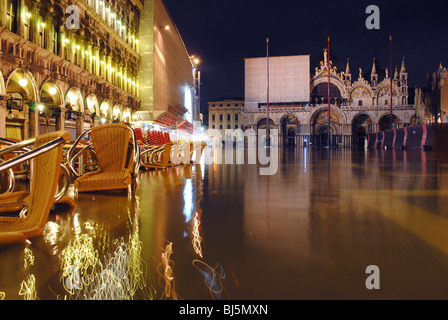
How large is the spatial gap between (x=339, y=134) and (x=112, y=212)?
67.3 meters

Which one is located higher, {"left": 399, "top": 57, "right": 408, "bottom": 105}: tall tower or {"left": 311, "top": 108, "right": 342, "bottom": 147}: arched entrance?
{"left": 399, "top": 57, "right": 408, "bottom": 105}: tall tower

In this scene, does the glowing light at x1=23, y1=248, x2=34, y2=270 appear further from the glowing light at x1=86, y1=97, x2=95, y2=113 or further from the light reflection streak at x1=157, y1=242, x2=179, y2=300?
the glowing light at x1=86, y1=97, x2=95, y2=113


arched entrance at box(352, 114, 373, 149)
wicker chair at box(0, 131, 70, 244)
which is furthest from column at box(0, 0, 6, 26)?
arched entrance at box(352, 114, 373, 149)

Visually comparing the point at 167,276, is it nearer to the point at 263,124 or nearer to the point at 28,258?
the point at 28,258

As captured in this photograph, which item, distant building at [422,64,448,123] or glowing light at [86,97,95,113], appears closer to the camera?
glowing light at [86,97,95,113]

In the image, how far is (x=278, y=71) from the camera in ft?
213

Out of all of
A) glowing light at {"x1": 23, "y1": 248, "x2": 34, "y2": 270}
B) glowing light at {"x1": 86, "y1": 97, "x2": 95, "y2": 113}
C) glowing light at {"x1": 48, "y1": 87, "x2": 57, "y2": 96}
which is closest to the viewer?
glowing light at {"x1": 23, "y1": 248, "x2": 34, "y2": 270}

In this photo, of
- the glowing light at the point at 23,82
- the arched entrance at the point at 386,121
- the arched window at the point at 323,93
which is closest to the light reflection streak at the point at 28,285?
the glowing light at the point at 23,82

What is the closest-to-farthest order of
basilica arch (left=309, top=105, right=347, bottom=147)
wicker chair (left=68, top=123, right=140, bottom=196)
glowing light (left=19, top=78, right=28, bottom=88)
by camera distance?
wicker chair (left=68, top=123, right=140, bottom=196), glowing light (left=19, top=78, right=28, bottom=88), basilica arch (left=309, top=105, right=347, bottom=147)

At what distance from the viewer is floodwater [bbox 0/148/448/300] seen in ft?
5.35

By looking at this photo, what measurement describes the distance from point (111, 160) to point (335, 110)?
6598 cm

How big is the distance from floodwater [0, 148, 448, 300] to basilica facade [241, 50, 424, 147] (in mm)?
62171

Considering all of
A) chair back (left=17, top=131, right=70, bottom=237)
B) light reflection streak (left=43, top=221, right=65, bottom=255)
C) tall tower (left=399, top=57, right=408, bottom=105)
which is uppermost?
tall tower (left=399, top=57, right=408, bottom=105)

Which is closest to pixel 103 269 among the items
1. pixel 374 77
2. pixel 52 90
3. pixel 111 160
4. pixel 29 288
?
pixel 29 288
